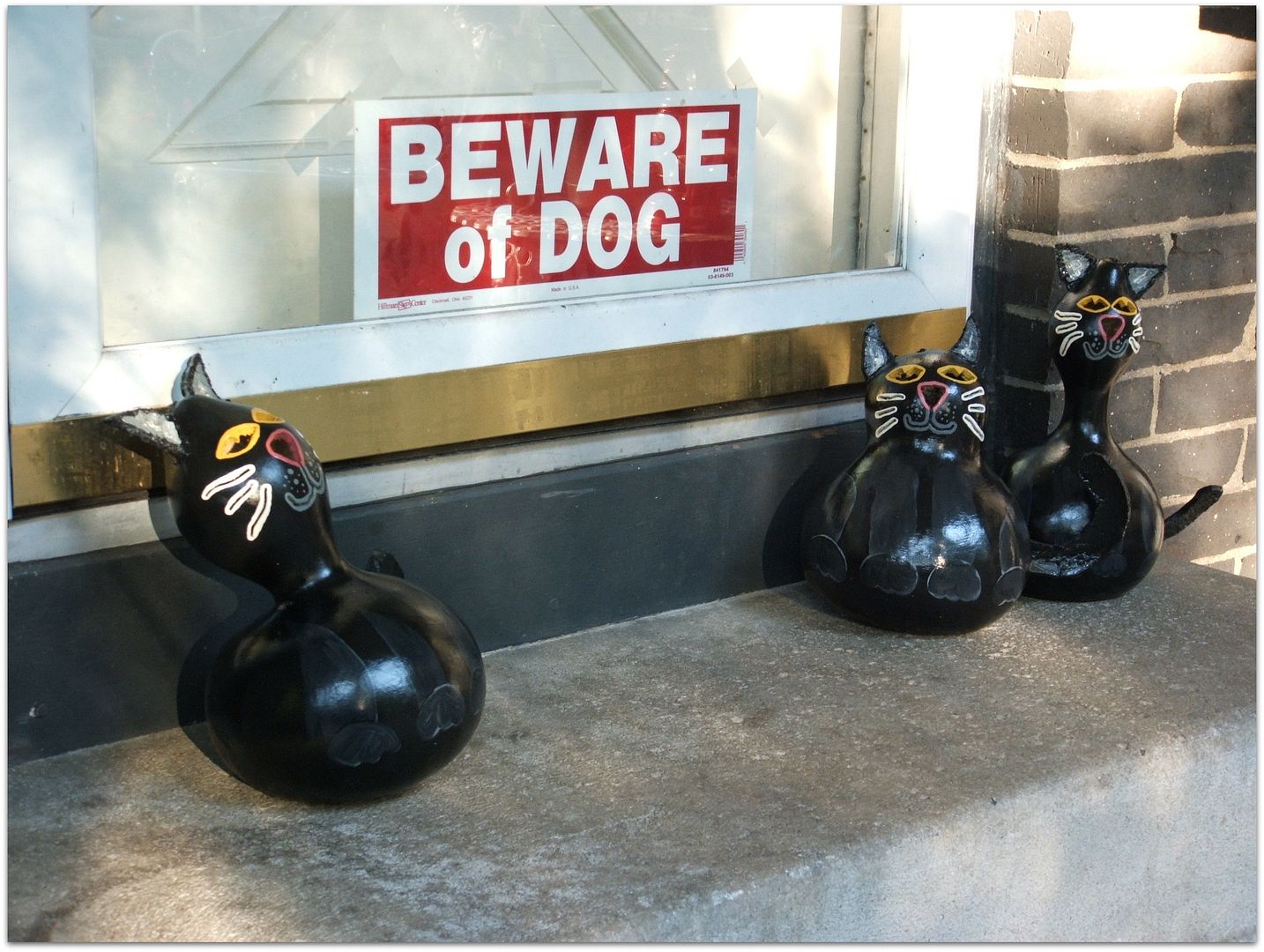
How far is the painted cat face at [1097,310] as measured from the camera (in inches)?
107

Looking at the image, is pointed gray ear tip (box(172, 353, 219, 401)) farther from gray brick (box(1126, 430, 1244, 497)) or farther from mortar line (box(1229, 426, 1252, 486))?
mortar line (box(1229, 426, 1252, 486))

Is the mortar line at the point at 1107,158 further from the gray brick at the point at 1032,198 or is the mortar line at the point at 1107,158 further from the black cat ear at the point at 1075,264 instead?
the black cat ear at the point at 1075,264

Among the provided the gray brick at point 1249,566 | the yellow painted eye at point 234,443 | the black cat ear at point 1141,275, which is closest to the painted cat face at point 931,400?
the black cat ear at point 1141,275

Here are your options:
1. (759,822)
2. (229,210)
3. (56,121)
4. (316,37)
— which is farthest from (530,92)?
(759,822)

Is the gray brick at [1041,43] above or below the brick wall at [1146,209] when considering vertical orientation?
above

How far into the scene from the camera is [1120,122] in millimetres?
3006

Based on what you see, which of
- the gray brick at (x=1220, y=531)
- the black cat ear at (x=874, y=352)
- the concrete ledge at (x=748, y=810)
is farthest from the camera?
the gray brick at (x=1220, y=531)

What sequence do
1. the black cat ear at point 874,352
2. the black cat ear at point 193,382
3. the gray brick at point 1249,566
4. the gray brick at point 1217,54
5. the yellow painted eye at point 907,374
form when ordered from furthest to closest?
the gray brick at point 1249,566, the gray brick at point 1217,54, the black cat ear at point 874,352, the yellow painted eye at point 907,374, the black cat ear at point 193,382

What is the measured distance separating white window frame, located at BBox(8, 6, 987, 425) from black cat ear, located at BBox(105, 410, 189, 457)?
0.20 m

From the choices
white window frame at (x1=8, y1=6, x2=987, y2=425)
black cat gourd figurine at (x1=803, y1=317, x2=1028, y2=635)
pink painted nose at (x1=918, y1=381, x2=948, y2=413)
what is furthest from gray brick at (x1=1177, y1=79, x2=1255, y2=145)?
pink painted nose at (x1=918, y1=381, x2=948, y2=413)

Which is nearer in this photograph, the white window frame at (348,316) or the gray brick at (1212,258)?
the white window frame at (348,316)

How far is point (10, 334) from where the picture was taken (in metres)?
2.13

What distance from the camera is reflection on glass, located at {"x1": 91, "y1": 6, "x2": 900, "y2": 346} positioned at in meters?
2.22

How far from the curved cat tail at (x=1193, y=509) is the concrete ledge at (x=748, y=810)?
281 millimetres
